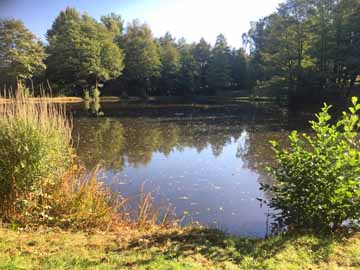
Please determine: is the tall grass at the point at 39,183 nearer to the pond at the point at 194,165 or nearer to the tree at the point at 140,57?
the pond at the point at 194,165

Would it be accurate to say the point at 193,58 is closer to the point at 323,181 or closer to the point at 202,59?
the point at 202,59

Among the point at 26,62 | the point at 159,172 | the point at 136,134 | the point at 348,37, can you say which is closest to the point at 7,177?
the point at 159,172

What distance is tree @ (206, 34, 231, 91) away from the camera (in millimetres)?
46469

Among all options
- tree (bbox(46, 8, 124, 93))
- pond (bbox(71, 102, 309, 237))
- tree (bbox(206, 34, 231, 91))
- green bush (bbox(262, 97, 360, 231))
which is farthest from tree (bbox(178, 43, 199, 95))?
green bush (bbox(262, 97, 360, 231))

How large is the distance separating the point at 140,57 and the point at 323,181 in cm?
4342

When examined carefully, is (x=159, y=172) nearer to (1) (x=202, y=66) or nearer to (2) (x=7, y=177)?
(2) (x=7, y=177)

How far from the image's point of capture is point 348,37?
24109 mm

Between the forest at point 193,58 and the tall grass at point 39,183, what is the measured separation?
11429mm

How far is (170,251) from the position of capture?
10.2 ft

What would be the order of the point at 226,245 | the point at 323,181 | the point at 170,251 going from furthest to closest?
the point at 323,181 → the point at 226,245 → the point at 170,251

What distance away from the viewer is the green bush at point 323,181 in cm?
355

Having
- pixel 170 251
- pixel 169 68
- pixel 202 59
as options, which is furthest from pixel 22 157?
pixel 202 59

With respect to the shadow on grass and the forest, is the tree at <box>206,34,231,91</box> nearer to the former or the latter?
the forest

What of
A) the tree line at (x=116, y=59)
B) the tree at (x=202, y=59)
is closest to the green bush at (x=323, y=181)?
the tree line at (x=116, y=59)
